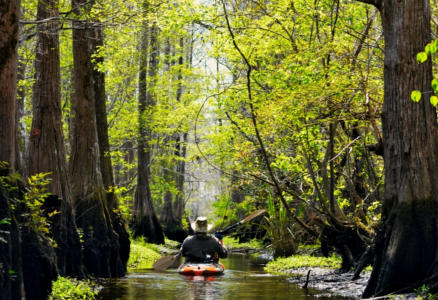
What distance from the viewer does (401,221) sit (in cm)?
970

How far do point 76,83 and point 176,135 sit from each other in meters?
18.9

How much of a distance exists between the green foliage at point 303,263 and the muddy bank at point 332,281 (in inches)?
17.4

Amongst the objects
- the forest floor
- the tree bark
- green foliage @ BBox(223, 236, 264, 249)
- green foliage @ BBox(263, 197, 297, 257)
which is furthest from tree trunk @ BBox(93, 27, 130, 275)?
green foliage @ BBox(223, 236, 264, 249)

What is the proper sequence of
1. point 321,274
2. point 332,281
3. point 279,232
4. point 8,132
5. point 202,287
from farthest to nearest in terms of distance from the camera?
point 279,232, point 321,274, point 332,281, point 202,287, point 8,132

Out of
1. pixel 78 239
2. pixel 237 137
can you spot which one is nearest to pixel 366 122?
pixel 78 239

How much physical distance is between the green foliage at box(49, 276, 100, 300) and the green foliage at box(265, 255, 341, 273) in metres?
7.35

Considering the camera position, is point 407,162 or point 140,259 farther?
point 140,259

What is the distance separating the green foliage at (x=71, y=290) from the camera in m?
10.2

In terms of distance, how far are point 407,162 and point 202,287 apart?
5920 mm

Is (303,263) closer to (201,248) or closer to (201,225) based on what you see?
(201,248)

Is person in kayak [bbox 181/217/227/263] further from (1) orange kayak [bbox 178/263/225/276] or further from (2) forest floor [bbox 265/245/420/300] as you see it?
(2) forest floor [bbox 265/245/420/300]

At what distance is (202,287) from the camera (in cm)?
1376

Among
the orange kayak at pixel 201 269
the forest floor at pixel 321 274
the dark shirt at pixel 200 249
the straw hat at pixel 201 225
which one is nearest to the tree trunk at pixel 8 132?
the forest floor at pixel 321 274

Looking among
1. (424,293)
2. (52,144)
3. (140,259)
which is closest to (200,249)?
(140,259)
